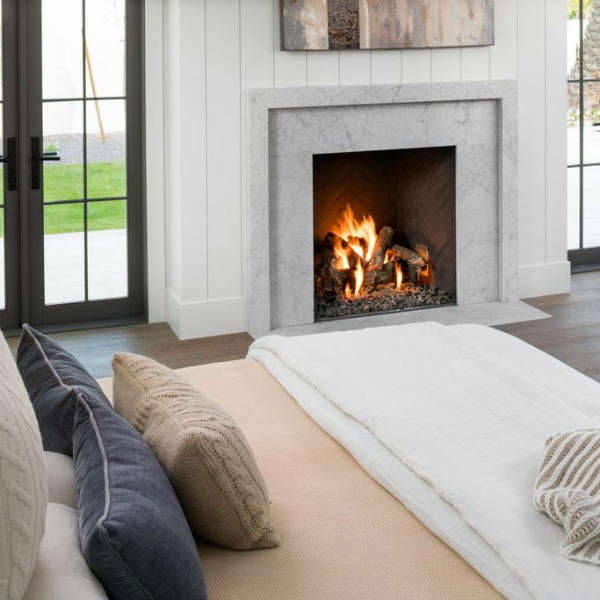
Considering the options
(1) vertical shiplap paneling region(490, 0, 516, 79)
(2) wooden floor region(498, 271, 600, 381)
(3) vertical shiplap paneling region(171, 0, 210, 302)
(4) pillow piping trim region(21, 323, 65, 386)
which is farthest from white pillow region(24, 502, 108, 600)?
(1) vertical shiplap paneling region(490, 0, 516, 79)

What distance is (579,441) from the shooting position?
218 centimetres

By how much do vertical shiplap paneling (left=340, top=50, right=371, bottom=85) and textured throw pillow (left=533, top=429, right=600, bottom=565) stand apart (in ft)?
11.5

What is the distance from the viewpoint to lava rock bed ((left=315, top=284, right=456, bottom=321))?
5746mm

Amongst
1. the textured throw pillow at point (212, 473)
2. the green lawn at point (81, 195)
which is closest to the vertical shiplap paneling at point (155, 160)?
the green lawn at point (81, 195)

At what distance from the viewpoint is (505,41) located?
5762 millimetres

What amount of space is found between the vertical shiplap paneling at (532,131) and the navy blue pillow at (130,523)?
442 cm

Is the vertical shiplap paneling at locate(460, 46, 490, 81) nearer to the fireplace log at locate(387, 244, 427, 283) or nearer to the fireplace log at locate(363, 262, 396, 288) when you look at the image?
the fireplace log at locate(387, 244, 427, 283)

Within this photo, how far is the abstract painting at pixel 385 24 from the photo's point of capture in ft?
17.2

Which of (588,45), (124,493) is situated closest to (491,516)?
(124,493)

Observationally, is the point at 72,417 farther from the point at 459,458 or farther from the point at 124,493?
the point at 459,458

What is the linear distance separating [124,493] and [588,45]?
558cm

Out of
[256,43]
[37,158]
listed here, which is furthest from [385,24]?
[37,158]

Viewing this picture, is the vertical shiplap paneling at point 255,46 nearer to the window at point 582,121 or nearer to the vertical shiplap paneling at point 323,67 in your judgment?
the vertical shiplap paneling at point 323,67

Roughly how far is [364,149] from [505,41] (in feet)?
3.38
